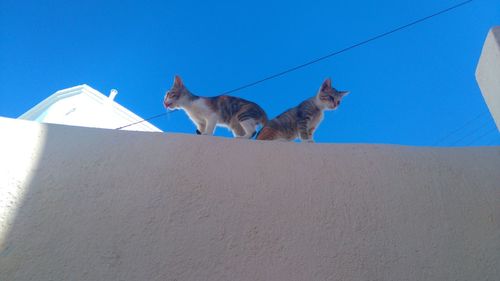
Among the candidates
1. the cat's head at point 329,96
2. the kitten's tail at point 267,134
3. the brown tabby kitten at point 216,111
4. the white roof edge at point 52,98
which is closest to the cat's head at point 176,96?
the brown tabby kitten at point 216,111

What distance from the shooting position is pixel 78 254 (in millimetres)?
987

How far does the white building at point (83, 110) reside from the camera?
5323 mm

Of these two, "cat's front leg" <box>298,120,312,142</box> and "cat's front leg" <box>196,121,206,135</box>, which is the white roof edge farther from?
"cat's front leg" <box>298,120,312,142</box>

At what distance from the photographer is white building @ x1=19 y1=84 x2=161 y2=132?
532cm

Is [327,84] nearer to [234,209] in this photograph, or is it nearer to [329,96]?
[329,96]

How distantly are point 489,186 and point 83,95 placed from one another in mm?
5493

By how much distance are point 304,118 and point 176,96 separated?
3.03 ft

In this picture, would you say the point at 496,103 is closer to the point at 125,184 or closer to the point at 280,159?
the point at 280,159

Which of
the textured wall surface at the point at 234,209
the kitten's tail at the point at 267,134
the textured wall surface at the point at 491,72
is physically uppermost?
the kitten's tail at the point at 267,134

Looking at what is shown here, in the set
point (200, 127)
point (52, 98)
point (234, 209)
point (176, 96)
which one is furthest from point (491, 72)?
point (52, 98)

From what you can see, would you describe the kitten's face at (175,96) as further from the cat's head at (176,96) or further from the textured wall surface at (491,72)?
the textured wall surface at (491,72)

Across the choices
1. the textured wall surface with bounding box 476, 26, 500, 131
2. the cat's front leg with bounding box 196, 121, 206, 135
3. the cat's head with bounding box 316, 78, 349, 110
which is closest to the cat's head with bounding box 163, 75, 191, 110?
the cat's front leg with bounding box 196, 121, 206, 135

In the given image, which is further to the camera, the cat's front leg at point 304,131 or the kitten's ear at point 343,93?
the kitten's ear at point 343,93

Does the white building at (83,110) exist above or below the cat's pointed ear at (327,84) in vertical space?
above
